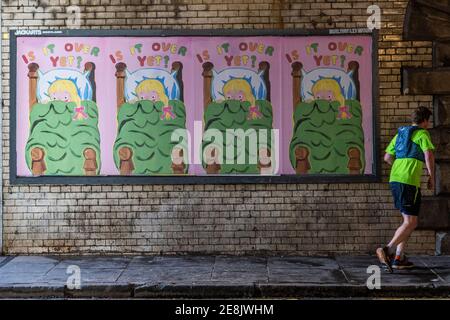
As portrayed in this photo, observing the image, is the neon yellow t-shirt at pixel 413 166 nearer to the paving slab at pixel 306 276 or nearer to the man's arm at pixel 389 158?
the man's arm at pixel 389 158

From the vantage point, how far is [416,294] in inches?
314

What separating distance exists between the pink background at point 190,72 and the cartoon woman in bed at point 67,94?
254 mm

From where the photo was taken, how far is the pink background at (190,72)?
33.4 feet

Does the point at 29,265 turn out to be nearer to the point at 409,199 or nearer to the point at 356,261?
the point at 356,261

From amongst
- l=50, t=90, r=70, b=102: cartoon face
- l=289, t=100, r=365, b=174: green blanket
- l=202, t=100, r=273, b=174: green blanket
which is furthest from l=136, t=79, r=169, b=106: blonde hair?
l=289, t=100, r=365, b=174: green blanket

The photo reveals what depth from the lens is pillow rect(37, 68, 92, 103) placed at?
10297 mm

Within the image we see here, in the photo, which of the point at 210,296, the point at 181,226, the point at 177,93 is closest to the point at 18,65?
the point at 177,93

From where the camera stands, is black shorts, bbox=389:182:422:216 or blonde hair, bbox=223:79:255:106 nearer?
black shorts, bbox=389:182:422:216

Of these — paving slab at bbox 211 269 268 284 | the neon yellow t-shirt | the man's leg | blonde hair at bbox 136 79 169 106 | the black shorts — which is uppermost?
blonde hair at bbox 136 79 169 106

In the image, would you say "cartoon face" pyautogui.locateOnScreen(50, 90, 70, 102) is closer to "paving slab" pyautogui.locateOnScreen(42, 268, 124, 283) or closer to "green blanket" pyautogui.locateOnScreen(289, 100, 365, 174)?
"paving slab" pyautogui.locateOnScreen(42, 268, 124, 283)

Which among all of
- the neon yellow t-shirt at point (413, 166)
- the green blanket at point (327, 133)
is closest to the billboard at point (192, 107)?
the green blanket at point (327, 133)

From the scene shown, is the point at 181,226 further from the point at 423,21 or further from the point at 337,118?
the point at 423,21

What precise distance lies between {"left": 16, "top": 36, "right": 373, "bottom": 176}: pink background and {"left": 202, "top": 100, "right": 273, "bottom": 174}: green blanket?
0.14 meters
